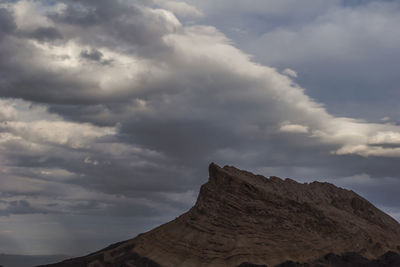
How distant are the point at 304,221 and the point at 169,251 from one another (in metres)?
32.6

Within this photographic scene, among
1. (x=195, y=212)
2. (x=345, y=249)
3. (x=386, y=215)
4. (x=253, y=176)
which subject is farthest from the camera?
(x=386, y=215)

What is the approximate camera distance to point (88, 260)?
124m

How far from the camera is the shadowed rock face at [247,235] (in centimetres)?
11338

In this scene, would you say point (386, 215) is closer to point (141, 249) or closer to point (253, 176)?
point (253, 176)

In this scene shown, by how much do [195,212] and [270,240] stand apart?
20.5 meters

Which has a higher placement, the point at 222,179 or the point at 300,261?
the point at 222,179

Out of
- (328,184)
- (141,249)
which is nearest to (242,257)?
(141,249)

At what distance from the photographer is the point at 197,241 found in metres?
117

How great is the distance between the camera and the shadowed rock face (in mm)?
Answer: 113375

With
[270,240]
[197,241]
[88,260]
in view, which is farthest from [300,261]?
[88,260]

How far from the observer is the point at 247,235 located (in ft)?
382

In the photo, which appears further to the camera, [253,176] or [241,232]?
[253,176]

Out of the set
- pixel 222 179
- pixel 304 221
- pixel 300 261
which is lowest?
pixel 300 261

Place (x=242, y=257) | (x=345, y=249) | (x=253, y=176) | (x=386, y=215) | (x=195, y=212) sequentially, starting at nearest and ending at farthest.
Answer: (x=242, y=257)
(x=345, y=249)
(x=195, y=212)
(x=253, y=176)
(x=386, y=215)
